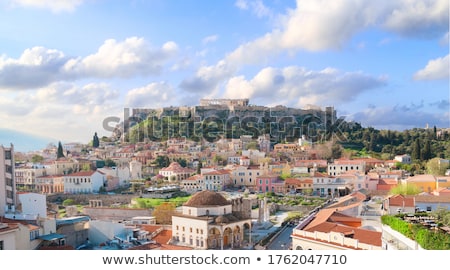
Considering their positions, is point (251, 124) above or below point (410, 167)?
above

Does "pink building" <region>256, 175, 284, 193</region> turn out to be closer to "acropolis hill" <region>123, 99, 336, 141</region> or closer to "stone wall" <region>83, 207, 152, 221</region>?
"stone wall" <region>83, 207, 152, 221</region>

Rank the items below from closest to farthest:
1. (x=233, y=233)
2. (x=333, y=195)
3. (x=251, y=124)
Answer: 1. (x=233, y=233)
2. (x=333, y=195)
3. (x=251, y=124)

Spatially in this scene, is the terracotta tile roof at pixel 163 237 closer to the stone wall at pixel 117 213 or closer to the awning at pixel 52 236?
the awning at pixel 52 236

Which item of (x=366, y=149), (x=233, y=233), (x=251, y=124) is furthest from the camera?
(x=251, y=124)

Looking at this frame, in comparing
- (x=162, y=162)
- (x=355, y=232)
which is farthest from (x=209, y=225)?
(x=162, y=162)

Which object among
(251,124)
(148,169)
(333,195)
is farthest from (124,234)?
(251,124)
